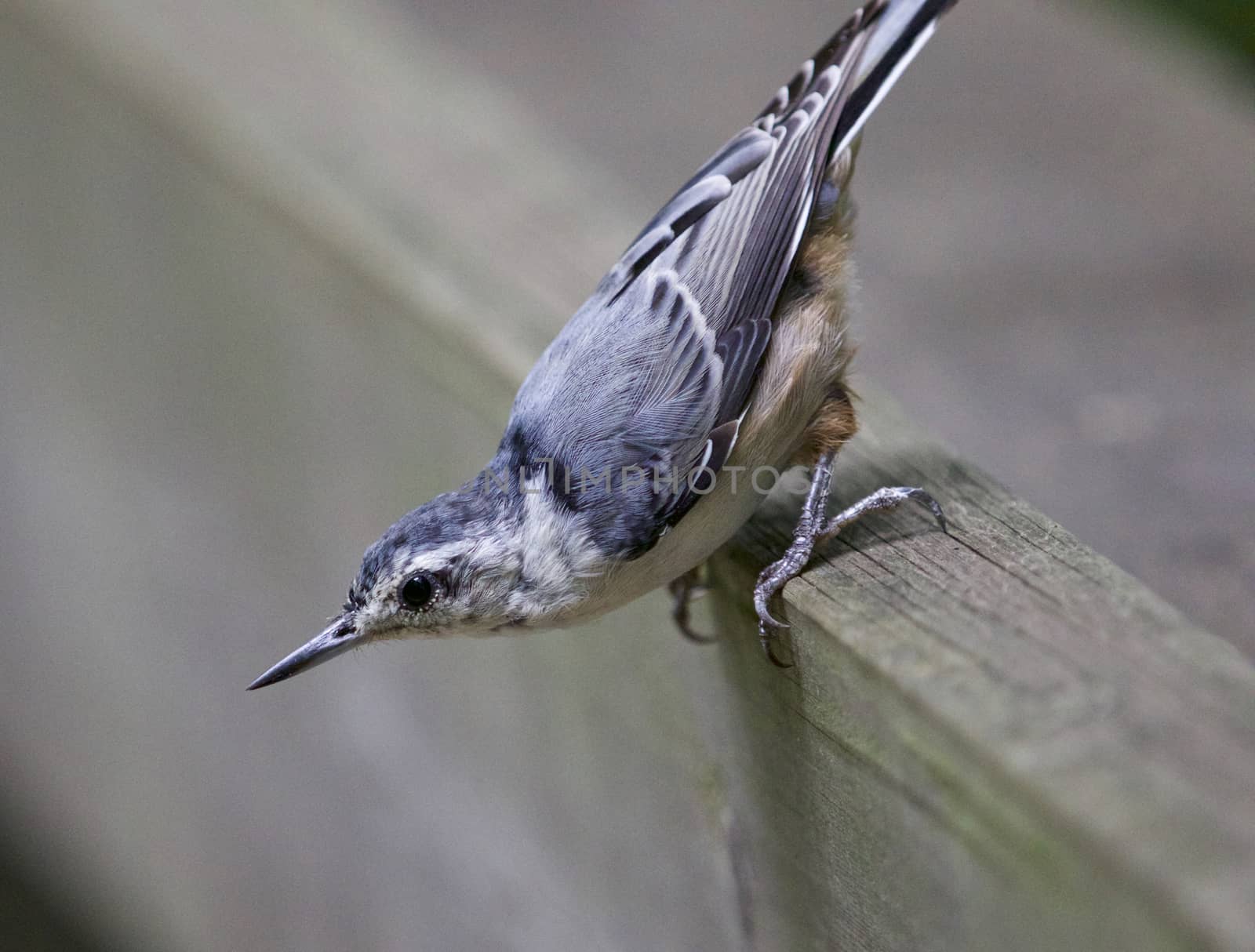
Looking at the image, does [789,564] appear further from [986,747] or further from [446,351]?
[446,351]

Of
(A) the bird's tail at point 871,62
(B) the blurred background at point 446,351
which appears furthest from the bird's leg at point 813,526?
(A) the bird's tail at point 871,62

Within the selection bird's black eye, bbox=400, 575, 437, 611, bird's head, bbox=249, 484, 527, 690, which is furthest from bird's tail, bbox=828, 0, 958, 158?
bird's black eye, bbox=400, 575, 437, 611

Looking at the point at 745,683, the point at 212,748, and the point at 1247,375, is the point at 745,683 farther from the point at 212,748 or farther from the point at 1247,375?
the point at 212,748

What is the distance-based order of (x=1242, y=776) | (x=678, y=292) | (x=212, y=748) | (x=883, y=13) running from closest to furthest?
1. (x=1242, y=776)
2. (x=678, y=292)
3. (x=883, y=13)
4. (x=212, y=748)

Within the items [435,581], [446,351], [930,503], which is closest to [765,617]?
[930,503]

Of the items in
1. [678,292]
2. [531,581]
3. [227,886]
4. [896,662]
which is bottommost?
[227,886]

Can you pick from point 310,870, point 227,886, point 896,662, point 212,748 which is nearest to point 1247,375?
point 896,662

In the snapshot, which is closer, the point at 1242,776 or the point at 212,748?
the point at 1242,776
